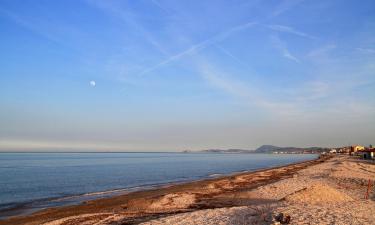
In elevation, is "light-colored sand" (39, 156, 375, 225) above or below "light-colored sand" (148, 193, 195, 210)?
above

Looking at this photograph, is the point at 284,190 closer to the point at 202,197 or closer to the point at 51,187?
the point at 202,197

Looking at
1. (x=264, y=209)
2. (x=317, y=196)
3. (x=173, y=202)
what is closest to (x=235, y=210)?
(x=264, y=209)

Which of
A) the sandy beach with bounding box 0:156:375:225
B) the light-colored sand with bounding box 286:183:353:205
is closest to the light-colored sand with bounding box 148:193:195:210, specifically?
the sandy beach with bounding box 0:156:375:225

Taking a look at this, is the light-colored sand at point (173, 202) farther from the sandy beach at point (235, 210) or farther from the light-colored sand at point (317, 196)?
the light-colored sand at point (317, 196)

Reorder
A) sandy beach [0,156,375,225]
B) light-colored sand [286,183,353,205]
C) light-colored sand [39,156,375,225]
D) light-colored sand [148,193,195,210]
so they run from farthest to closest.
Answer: light-colored sand [148,193,195,210], light-colored sand [286,183,353,205], sandy beach [0,156,375,225], light-colored sand [39,156,375,225]

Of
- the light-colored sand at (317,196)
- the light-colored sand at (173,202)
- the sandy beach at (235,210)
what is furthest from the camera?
the light-colored sand at (173,202)

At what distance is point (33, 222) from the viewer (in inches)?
769

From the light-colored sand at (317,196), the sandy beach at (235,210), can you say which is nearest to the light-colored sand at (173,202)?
the sandy beach at (235,210)

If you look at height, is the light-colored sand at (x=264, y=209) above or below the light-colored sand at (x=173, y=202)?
above

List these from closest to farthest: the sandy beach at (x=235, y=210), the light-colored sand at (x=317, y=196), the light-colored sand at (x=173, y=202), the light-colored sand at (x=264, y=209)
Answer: the light-colored sand at (x=264, y=209) → the sandy beach at (x=235, y=210) → the light-colored sand at (x=317, y=196) → the light-colored sand at (x=173, y=202)

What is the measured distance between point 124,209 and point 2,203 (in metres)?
12.9

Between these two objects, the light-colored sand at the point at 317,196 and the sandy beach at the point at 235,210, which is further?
the light-colored sand at the point at 317,196

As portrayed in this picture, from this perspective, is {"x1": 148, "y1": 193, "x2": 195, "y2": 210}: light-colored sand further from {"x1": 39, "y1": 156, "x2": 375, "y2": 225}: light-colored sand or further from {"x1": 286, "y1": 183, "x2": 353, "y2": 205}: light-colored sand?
{"x1": 286, "y1": 183, "x2": 353, "y2": 205}: light-colored sand

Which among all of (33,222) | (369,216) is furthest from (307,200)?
(33,222)
